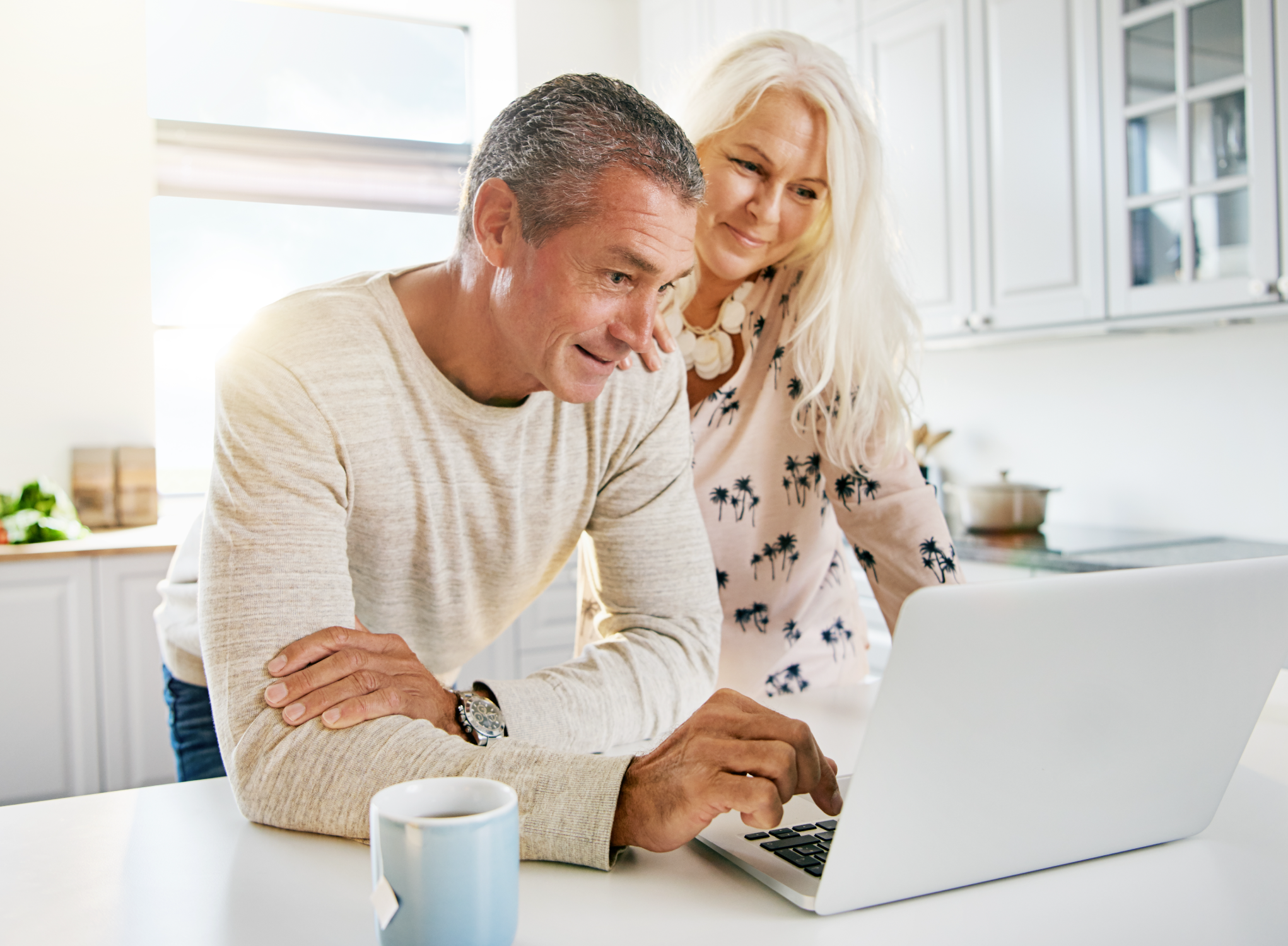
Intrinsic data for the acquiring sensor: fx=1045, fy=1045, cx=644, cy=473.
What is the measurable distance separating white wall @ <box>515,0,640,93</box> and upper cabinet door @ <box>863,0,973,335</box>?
1588 mm

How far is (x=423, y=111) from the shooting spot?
169 inches

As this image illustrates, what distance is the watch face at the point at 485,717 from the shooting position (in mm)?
892

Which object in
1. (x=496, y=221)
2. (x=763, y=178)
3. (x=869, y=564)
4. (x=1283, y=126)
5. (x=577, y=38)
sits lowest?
(x=869, y=564)

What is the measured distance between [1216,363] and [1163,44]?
0.75 metres

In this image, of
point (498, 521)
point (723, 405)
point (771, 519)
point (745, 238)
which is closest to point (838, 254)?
point (745, 238)

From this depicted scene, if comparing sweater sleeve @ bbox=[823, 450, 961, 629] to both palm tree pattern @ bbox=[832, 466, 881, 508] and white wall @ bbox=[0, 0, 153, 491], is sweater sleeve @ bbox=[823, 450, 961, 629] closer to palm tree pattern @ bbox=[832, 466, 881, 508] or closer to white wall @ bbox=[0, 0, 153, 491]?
palm tree pattern @ bbox=[832, 466, 881, 508]

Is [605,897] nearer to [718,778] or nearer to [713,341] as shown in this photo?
[718,778]

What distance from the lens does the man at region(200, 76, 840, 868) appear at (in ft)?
2.44

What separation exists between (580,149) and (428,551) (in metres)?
0.42

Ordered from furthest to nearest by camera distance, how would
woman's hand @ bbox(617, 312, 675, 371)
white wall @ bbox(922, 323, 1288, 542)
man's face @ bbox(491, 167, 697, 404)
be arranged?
white wall @ bbox(922, 323, 1288, 542) < woman's hand @ bbox(617, 312, 675, 371) < man's face @ bbox(491, 167, 697, 404)

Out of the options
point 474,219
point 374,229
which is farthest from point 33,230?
point 474,219

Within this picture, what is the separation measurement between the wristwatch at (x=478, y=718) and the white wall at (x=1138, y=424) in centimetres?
192

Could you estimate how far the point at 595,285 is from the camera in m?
0.95

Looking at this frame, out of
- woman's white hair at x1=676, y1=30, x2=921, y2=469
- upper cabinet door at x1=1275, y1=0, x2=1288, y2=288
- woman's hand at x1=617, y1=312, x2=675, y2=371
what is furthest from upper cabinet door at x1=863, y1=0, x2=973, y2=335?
woman's hand at x1=617, y1=312, x2=675, y2=371
